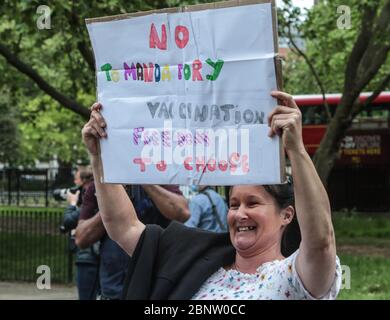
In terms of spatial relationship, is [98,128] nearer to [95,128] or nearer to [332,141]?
[95,128]

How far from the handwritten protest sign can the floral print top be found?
14.1 inches

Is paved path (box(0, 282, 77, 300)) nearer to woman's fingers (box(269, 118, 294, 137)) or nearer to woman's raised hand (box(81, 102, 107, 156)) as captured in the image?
woman's raised hand (box(81, 102, 107, 156))

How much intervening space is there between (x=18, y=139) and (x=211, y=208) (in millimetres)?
38016

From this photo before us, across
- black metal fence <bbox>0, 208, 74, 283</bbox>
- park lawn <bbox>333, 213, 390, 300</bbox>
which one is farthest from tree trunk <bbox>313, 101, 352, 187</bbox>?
black metal fence <bbox>0, 208, 74, 283</bbox>

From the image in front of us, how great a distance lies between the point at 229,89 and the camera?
287 centimetres

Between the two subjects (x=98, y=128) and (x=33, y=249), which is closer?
(x=98, y=128)

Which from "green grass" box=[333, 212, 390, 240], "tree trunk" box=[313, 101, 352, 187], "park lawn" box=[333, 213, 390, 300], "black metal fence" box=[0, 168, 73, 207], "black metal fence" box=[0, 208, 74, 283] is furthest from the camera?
"black metal fence" box=[0, 168, 73, 207]

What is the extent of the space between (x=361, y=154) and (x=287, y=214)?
26.2 meters

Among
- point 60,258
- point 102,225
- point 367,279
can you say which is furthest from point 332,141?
point 102,225

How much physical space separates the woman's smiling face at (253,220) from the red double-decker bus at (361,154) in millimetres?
25157

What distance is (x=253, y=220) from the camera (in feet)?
9.93

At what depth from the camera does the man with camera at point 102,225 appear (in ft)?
16.2

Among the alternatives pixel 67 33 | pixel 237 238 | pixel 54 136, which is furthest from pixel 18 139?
pixel 237 238

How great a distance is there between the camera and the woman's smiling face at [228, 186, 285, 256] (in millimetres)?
3018
